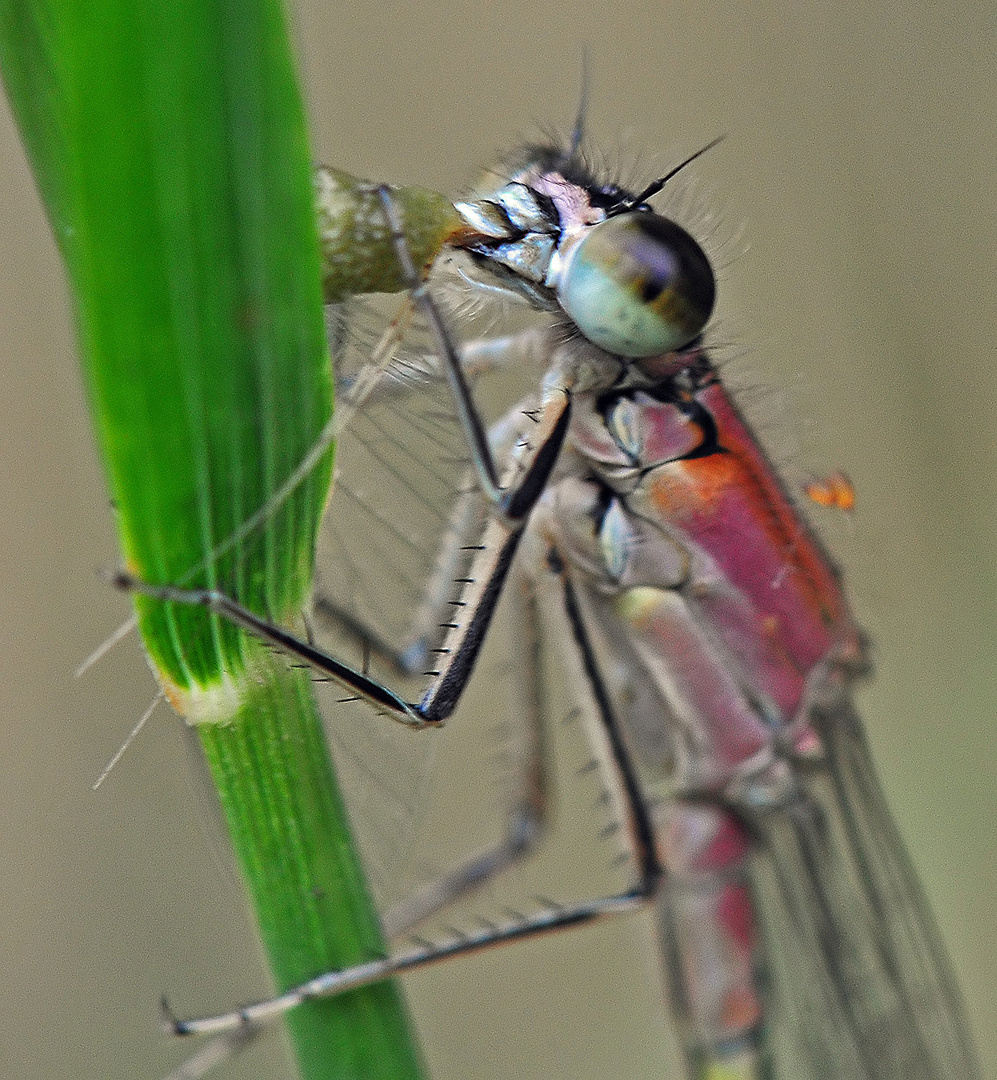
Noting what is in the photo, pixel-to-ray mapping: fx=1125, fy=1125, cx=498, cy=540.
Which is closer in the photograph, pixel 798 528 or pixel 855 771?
pixel 798 528

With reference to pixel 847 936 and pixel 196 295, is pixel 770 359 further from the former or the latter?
pixel 196 295

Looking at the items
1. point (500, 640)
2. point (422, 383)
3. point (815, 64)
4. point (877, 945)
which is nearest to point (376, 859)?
point (500, 640)

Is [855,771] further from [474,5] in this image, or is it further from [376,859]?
[474,5]

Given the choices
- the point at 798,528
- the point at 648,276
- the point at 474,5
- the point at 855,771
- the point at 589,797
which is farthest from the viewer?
the point at 589,797

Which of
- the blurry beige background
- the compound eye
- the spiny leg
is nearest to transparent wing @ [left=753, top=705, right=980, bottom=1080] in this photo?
the spiny leg

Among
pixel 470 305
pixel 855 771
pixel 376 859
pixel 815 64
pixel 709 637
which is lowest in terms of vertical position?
pixel 855 771

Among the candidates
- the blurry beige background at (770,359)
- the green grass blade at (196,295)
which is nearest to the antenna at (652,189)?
the green grass blade at (196,295)

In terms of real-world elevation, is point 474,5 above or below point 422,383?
above
